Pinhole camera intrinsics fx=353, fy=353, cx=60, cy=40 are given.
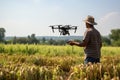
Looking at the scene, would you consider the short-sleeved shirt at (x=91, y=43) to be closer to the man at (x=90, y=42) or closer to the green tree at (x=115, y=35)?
the man at (x=90, y=42)

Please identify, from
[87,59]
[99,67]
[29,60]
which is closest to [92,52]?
[87,59]

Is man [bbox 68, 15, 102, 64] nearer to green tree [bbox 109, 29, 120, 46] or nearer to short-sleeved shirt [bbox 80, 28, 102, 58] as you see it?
short-sleeved shirt [bbox 80, 28, 102, 58]

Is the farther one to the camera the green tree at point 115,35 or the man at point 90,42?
the green tree at point 115,35

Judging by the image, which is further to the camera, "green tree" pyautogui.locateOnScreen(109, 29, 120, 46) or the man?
"green tree" pyautogui.locateOnScreen(109, 29, 120, 46)

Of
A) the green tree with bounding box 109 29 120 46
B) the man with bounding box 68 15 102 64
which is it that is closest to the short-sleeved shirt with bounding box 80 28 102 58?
the man with bounding box 68 15 102 64

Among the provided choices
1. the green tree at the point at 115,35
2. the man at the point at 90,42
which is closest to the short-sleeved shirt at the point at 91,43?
the man at the point at 90,42

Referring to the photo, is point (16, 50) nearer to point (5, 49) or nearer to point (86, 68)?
point (5, 49)

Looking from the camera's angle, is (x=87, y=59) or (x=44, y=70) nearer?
(x=44, y=70)

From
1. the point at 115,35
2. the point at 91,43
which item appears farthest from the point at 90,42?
the point at 115,35
